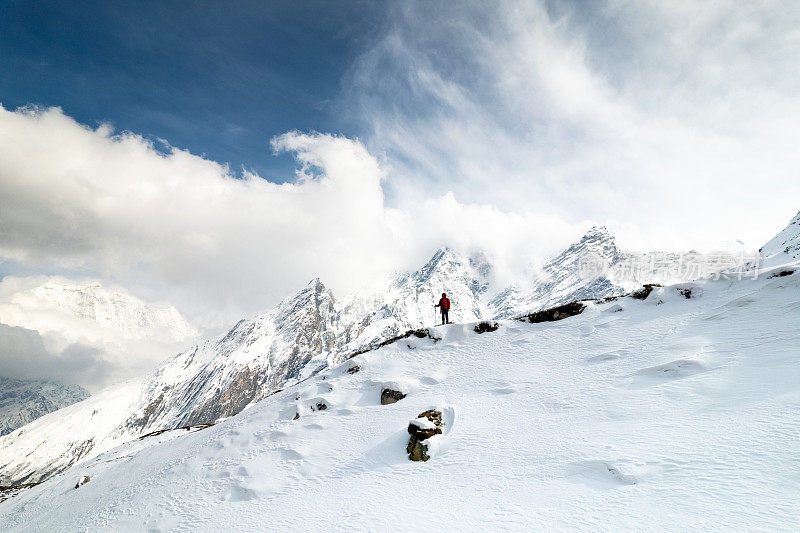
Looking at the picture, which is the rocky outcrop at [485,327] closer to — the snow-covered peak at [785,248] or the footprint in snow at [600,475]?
the footprint in snow at [600,475]

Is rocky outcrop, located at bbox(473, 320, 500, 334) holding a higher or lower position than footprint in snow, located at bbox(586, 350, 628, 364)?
higher

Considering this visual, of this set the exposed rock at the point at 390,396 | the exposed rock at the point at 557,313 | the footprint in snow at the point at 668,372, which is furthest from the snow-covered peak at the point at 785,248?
the exposed rock at the point at 390,396

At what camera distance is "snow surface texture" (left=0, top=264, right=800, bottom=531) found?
23.9 feet

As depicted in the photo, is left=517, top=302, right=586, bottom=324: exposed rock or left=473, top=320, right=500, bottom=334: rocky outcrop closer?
left=517, top=302, right=586, bottom=324: exposed rock

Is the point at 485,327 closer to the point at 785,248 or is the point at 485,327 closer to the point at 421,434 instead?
the point at 421,434

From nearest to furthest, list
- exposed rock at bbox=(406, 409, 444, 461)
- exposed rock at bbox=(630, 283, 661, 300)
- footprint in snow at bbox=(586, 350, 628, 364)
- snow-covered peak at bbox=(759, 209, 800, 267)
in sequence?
exposed rock at bbox=(406, 409, 444, 461) → footprint in snow at bbox=(586, 350, 628, 364) → exposed rock at bbox=(630, 283, 661, 300) → snow-covered peak at bbox=(759, 209, 800, 267)

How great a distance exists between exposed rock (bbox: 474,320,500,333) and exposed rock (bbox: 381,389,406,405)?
25.8 feet

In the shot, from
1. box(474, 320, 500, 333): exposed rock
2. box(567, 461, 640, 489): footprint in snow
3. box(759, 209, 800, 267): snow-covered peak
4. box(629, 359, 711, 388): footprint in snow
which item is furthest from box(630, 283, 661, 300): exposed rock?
box(759, 209, 800, 267): snow-covered peak

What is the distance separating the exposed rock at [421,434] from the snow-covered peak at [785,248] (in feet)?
209

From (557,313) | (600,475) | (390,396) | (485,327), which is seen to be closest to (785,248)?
(557,313)

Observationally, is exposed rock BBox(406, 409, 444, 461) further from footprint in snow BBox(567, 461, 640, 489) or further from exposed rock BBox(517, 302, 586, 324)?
exposed rock BBox(517, 302, 586, 324)

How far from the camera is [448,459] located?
38.2 ft

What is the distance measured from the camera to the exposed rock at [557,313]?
22.8 meters

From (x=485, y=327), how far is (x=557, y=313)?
4.84m
